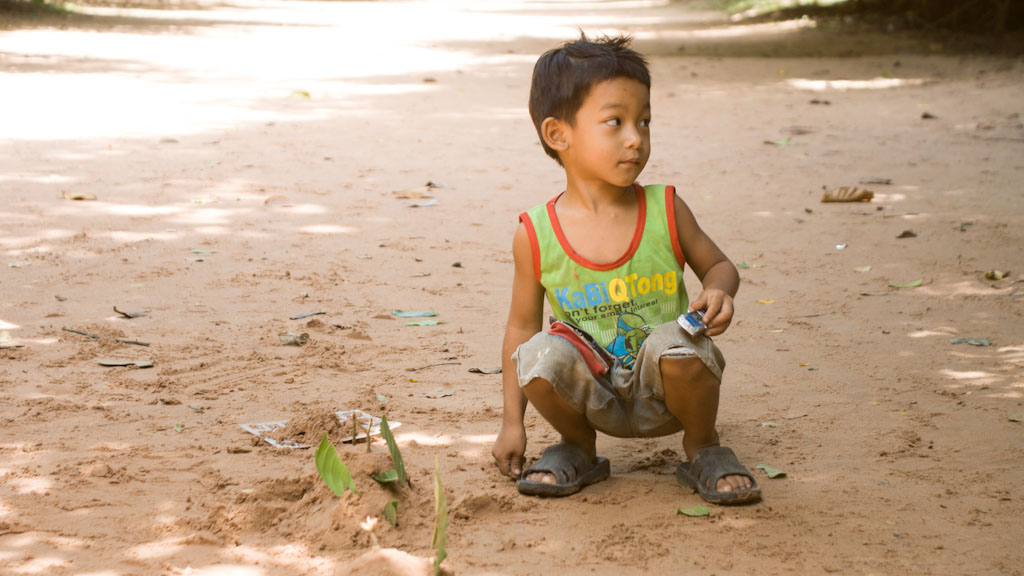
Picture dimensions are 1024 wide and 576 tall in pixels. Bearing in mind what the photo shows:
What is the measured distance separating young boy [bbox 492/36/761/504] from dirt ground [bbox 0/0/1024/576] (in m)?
0.12

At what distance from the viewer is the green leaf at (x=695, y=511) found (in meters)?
2.62

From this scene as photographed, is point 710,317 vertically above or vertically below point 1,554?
above

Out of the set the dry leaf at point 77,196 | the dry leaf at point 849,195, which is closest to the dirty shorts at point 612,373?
the dry leaf at point 849,195

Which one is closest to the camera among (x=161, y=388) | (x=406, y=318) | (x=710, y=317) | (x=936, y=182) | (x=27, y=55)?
(x=710, y=317)

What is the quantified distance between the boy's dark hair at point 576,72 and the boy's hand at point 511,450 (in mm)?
858

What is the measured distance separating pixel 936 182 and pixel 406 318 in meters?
4.21

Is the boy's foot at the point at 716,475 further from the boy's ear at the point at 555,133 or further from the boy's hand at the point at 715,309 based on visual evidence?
the boy's ear at the point at 555,133

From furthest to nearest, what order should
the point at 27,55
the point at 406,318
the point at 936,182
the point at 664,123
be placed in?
1. the point at 27,55
2. the point at 664,123
3. the point at 936,182
4. the point at 406,318

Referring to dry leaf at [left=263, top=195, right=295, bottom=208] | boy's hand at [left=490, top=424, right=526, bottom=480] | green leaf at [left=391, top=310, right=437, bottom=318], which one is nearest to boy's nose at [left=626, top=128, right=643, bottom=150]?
boy's hand at [left=490, top=424, right=526, bottom=480]

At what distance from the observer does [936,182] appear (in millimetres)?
6934

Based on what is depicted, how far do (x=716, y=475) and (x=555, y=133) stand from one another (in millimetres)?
999

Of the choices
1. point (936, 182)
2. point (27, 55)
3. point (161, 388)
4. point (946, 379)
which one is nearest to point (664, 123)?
point (936, 182)

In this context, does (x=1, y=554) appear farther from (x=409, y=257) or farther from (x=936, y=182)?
(x=936, y=182)

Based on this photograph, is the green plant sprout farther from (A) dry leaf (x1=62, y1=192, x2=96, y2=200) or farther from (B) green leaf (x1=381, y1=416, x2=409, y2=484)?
(A) dry leaf (x1=62, y1=192, x2=96, y2=200)
